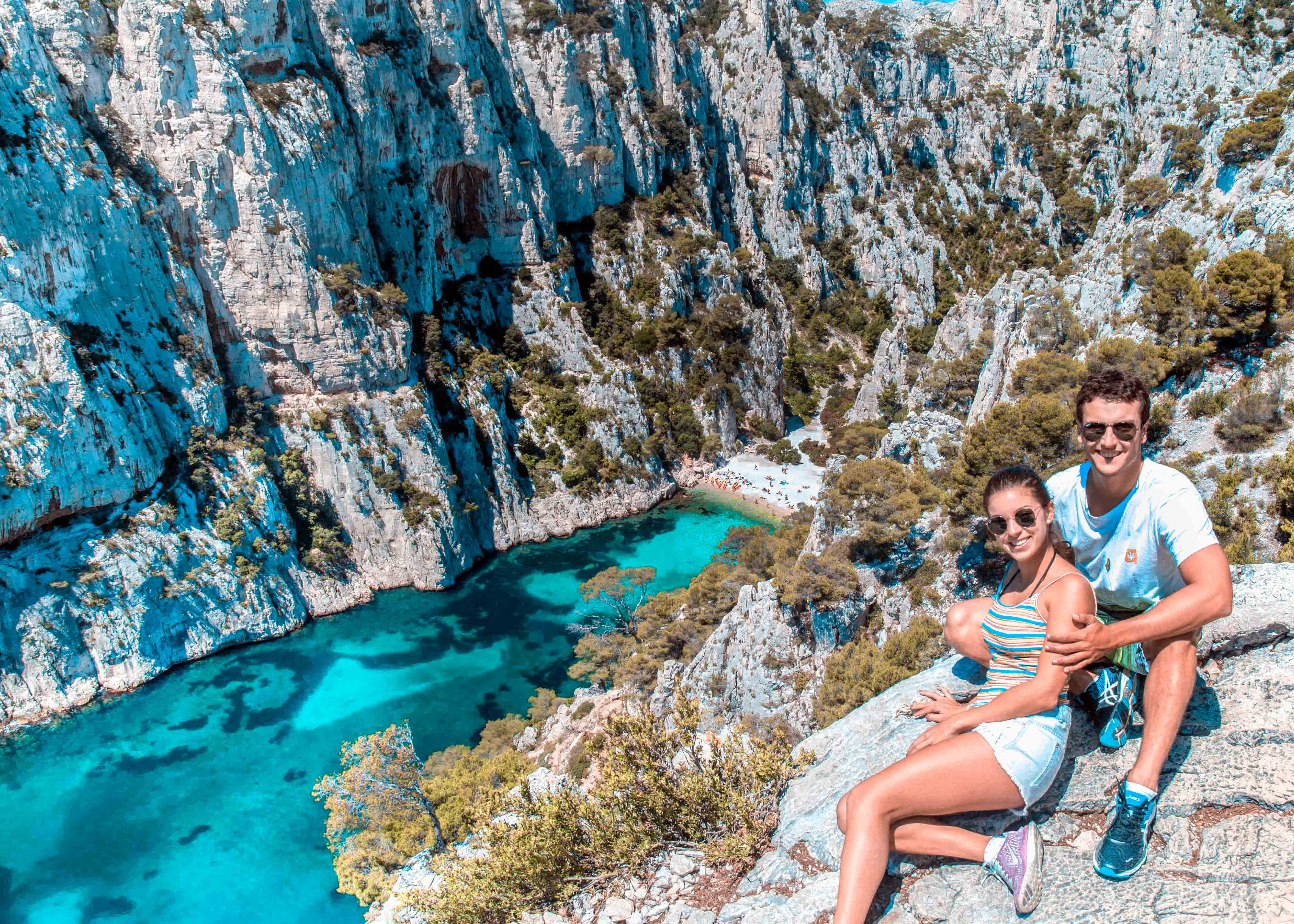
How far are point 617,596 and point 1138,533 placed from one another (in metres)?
25.5

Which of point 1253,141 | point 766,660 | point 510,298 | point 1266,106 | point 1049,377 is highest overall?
point 1266,106

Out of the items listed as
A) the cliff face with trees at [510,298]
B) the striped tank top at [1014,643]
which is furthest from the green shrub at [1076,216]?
the striped tank top at [1014,643]

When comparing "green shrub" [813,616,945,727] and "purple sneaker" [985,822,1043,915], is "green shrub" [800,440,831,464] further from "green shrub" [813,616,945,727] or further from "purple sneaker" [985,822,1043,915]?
"purple sneaker" [985,822,1043,915]

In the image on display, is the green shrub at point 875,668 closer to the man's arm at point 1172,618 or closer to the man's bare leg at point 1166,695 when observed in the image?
the man's bare leg at point 1166,695

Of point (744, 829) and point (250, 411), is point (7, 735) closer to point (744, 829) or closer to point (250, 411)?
point (250, 411)

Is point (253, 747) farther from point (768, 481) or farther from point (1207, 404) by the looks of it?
point (768, 481)

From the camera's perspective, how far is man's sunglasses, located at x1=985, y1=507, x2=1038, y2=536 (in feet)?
12.7

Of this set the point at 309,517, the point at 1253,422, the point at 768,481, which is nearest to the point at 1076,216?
the point at 768,481

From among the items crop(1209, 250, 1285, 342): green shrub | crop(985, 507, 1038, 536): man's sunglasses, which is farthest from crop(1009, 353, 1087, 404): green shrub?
crop(985, 507, 1038, 536): man's sunglasses

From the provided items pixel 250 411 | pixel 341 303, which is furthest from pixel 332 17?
pixel 250 411

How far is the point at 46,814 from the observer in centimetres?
2048

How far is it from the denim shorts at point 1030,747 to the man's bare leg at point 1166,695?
0.34 m

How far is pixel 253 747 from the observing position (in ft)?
75.3

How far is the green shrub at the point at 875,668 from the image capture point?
12664 mm
